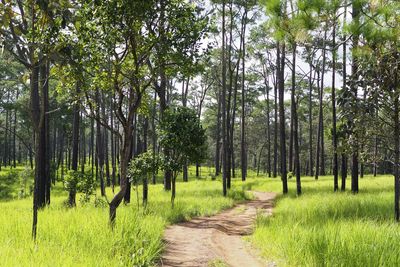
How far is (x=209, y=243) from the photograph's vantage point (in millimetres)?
8930

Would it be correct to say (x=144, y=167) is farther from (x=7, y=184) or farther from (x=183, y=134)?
(x=7, y=184)

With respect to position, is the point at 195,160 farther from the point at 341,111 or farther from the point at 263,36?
the point at 263,36

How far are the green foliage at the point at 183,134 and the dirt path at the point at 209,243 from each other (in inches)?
100

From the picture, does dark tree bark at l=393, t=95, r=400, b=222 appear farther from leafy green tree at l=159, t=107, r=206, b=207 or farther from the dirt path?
leafy green tree at l=159, t=107, r=206, b=207

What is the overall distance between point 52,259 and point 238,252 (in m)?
4.53

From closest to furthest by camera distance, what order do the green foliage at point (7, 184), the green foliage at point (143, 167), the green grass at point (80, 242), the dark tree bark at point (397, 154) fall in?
the green grass at point (80, 242) → the dark tree bark at point (397, 154) → the green foliage at point (143, 167) → the green foliage at point (7, 184)

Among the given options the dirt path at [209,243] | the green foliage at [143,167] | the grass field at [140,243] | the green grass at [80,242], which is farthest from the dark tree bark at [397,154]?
the green foliage at [143,167]

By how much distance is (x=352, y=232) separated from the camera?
22.3ft

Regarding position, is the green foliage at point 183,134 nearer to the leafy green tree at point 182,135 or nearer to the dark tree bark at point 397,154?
the leafy green tree at point 182,135

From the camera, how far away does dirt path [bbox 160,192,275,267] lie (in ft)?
23.9

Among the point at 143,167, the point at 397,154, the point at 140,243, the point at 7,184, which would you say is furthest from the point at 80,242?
the point at 7,184

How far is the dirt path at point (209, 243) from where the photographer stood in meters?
7.29

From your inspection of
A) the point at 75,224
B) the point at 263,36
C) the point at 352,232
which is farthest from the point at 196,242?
the point at 263,36

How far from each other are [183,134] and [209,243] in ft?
18.5
